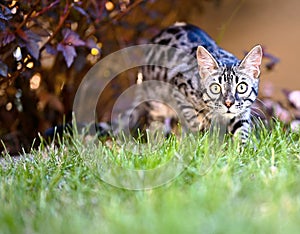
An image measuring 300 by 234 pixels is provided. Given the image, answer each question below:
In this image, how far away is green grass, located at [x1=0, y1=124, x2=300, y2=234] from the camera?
211cm

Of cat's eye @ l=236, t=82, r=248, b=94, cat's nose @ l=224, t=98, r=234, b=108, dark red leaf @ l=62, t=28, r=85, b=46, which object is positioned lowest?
cat's nose @ l=224, t=98, r=234, b=108

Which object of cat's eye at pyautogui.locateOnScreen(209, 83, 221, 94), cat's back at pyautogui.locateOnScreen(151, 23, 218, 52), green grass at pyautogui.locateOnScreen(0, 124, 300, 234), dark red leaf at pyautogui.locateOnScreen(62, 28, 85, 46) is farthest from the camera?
cat's back at pyautogui.locateOnScreen(151, 23, 218, 52)

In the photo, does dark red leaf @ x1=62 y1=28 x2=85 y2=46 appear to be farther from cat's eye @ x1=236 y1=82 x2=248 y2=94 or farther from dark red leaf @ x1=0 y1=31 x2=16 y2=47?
cat's eye @ x1=236 y1=82 x2=248 y2=94

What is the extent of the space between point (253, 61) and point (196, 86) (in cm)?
48

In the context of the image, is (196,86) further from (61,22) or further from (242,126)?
(61,22)

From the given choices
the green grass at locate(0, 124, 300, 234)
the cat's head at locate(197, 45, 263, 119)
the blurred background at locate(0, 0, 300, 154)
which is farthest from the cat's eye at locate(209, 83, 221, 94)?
the blurred background at locate(0, 0, 300, 154)

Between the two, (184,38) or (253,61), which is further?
(184,38)

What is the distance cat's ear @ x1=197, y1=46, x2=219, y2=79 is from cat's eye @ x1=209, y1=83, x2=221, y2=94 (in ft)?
0.32

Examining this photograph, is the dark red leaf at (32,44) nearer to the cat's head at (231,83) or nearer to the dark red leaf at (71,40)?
the dark red leaf at (71,40)

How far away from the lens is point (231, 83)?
347 centimetres

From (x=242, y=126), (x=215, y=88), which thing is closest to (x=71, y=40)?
(x=215, y=88)

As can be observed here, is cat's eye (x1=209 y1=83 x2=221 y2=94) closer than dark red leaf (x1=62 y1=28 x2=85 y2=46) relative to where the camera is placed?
Yes

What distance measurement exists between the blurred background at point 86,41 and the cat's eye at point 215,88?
85 cm

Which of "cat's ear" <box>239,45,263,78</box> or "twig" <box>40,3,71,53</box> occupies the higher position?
"twig" <box>40,3,71,53</box>
